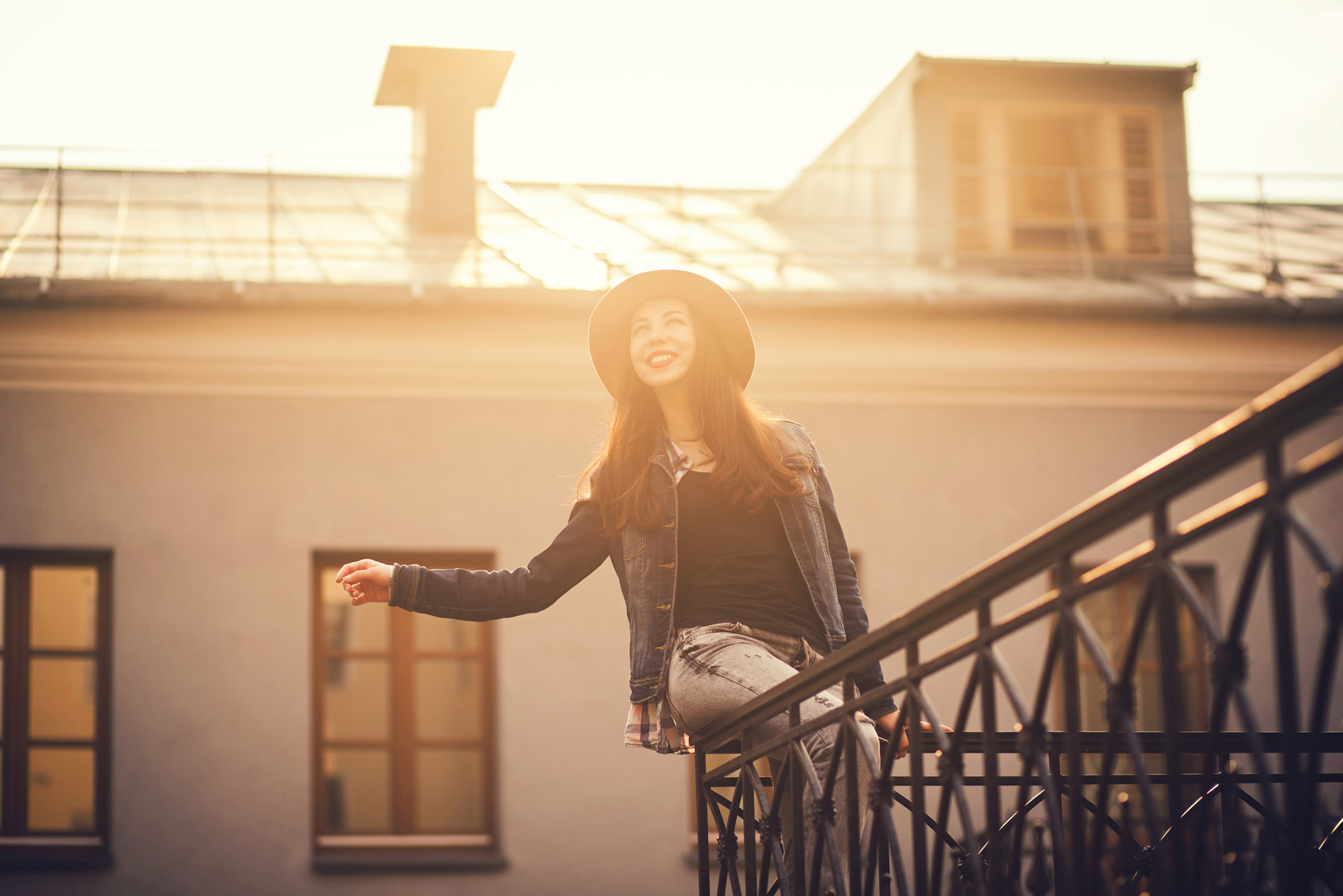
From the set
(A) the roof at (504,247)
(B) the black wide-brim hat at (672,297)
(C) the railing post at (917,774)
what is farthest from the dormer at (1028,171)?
(C) the railing post at (917,774)

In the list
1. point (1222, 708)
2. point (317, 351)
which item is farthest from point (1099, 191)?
point (1222, 708)

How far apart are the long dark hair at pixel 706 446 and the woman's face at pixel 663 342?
0.12ft

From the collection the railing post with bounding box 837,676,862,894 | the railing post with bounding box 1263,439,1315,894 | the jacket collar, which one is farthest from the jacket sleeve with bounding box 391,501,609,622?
the railing post with bounding box 1263,439,1315,894

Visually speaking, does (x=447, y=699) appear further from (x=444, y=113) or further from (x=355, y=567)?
(x=355, y=567)

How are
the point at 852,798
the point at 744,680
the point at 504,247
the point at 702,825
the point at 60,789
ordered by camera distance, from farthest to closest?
the point at 504,247 → the point at 60,789 → the point at 702,825 → the point at 744,680 → the point at 852,798

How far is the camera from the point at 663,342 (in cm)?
335

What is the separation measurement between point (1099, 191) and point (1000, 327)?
7.97ft

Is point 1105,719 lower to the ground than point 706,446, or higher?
lower

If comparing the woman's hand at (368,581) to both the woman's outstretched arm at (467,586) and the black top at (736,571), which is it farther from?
the black top at (736,571)

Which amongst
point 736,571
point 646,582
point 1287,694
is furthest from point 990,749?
point 646,582

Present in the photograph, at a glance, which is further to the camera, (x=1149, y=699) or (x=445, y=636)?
(x=1149, y=699)

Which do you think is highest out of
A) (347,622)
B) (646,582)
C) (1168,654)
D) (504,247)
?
(504,247)

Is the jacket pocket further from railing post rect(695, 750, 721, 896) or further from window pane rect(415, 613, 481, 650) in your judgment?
window pane rect(415, 613, 481, 650)

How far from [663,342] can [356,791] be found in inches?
219
